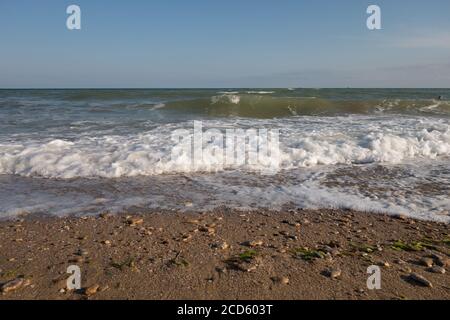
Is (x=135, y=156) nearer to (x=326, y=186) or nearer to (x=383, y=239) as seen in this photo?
(x=326, y=186)

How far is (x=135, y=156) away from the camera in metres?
5.91

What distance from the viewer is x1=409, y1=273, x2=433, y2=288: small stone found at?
2552mm

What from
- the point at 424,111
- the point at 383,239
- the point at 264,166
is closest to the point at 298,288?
the point at 383,239

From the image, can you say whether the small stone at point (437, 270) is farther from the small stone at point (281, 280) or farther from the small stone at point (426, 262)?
the small stone at point (281, 280)

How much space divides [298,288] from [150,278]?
0.99 m

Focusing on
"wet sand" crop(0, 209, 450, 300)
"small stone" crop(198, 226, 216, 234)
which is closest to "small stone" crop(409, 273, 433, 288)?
"wet sand" crop(0, 209, 450, 300)

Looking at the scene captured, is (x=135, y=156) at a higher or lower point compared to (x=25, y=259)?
higher

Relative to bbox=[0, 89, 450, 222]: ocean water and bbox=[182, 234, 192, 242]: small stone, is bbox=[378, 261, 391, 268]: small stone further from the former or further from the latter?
bbox=[182, 234, 192, 242]: small stone

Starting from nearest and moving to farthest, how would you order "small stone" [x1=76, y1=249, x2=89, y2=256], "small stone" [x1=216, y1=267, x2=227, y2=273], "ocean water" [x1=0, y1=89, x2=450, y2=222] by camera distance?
1. "small stone" [x1=216, y1=267, x2=227, y2=273]
2. "small stone" [x1=76, y1=249, x2=89, y2=256]
3. "ocean water" [x1=0, y1=89, x2=450, y2=222]

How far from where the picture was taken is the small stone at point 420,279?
255cm

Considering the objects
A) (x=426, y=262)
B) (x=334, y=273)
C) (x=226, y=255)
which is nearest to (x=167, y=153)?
(x=226, y=255)

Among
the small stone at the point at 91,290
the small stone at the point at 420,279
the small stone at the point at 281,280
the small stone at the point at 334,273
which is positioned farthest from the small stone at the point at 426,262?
the small stone at the point at 91,290

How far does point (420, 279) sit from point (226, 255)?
138 centimetres

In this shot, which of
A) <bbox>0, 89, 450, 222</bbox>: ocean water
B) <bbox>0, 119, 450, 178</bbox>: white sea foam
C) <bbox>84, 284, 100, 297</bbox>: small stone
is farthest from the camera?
<bbox>0, 119, 450, 178</bbox>: white sea foam
